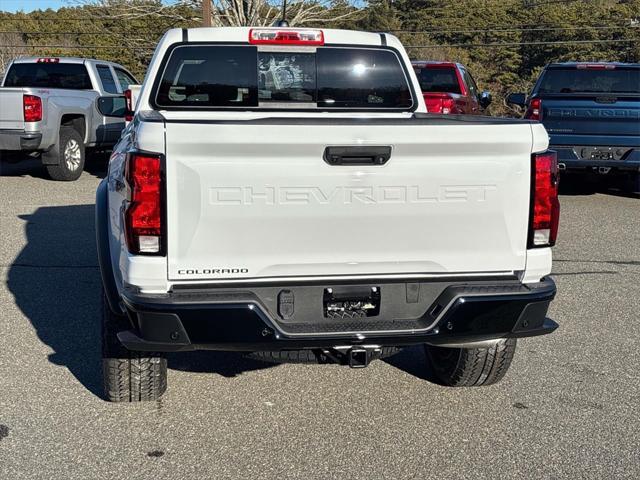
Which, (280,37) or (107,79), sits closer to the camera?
(280,37)

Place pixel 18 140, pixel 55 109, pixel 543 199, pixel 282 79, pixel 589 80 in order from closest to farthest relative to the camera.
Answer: pixel 543 199 < pixel 282 79 < pixel 589 80 < pixel 18 140 < pixel 55 109

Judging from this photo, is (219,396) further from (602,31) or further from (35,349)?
(602,31)

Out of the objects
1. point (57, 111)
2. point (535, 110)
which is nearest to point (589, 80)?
point (535, 110)

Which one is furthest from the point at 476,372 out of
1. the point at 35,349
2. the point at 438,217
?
the point at 35,349

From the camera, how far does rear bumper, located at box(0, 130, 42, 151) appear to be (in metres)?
11.8

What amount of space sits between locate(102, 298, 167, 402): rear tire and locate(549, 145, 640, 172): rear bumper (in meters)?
8.02

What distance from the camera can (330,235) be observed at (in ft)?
11.3

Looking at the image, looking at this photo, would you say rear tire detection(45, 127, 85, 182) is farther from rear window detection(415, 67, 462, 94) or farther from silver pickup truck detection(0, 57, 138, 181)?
rear window detection(415, 67, 462, 94)

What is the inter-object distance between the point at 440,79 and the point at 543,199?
10474 mm

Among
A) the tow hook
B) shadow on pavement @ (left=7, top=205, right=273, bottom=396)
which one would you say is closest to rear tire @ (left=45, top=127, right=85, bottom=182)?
shadow on pavement @ (left=7, top=205, right=273, bottom=396)

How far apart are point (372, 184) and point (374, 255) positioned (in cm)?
32

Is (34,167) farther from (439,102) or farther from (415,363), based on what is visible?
(415,363)

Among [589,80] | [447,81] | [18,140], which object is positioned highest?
[589,80]

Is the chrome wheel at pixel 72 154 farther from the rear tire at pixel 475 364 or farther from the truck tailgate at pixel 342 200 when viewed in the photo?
the truck tailgate at pixel 342 200
